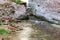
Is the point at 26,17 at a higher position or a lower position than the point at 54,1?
lower

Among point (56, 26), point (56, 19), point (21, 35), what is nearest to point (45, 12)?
point (56, 19)

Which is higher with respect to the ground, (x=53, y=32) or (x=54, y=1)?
(x=54, y=1)

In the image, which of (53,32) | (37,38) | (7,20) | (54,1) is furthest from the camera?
(54,1)

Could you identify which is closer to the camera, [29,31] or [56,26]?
[29,31]

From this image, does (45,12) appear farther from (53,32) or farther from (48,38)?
(48,38)

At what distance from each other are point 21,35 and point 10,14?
12.4ft

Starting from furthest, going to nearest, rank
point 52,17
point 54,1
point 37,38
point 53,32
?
point 54,1 → point 52,17 → point 53,32 → point 37,38

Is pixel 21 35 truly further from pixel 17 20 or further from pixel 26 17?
pixel 26 17

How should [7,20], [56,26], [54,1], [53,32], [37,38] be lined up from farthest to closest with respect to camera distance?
[54,1], [7,20], [56,26], [53,32], [37,38]

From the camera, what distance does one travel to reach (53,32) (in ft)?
24.5

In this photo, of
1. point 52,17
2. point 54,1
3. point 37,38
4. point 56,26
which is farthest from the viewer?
point 54,1

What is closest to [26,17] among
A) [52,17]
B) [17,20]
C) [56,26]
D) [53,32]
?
[17,20]

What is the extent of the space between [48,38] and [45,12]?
4.97 meters

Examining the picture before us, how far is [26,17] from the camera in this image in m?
10.5
